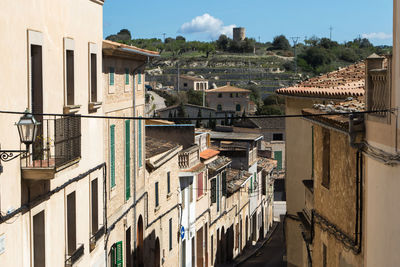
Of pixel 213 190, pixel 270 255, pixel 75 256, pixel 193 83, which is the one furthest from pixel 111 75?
pixel 193 83

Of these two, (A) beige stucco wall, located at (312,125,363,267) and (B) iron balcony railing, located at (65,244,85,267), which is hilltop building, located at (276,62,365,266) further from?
(B) iron balcony railing, located at (65,244,85,267)

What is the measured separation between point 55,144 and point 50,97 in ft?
2.98

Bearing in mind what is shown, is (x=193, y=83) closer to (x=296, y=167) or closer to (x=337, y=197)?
(x=296, y=167)

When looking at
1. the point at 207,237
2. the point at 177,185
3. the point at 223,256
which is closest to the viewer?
the point at 177,185

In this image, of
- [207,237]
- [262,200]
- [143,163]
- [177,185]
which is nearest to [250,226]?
[262,200]

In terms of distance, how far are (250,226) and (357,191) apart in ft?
113

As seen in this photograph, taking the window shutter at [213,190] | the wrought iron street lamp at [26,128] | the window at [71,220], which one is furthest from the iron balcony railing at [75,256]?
the window shutter at [213,190]

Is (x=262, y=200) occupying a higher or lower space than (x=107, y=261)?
lower

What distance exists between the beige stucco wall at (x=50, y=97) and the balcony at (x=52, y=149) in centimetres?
26

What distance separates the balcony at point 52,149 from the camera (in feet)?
35.2

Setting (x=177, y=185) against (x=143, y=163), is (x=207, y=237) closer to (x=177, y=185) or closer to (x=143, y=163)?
(x=177, y=185)

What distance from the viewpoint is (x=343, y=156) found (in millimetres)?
12547

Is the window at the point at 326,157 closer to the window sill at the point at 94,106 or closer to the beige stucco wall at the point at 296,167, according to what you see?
the window sill at the point at 94,106

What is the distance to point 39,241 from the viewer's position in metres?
11.9
